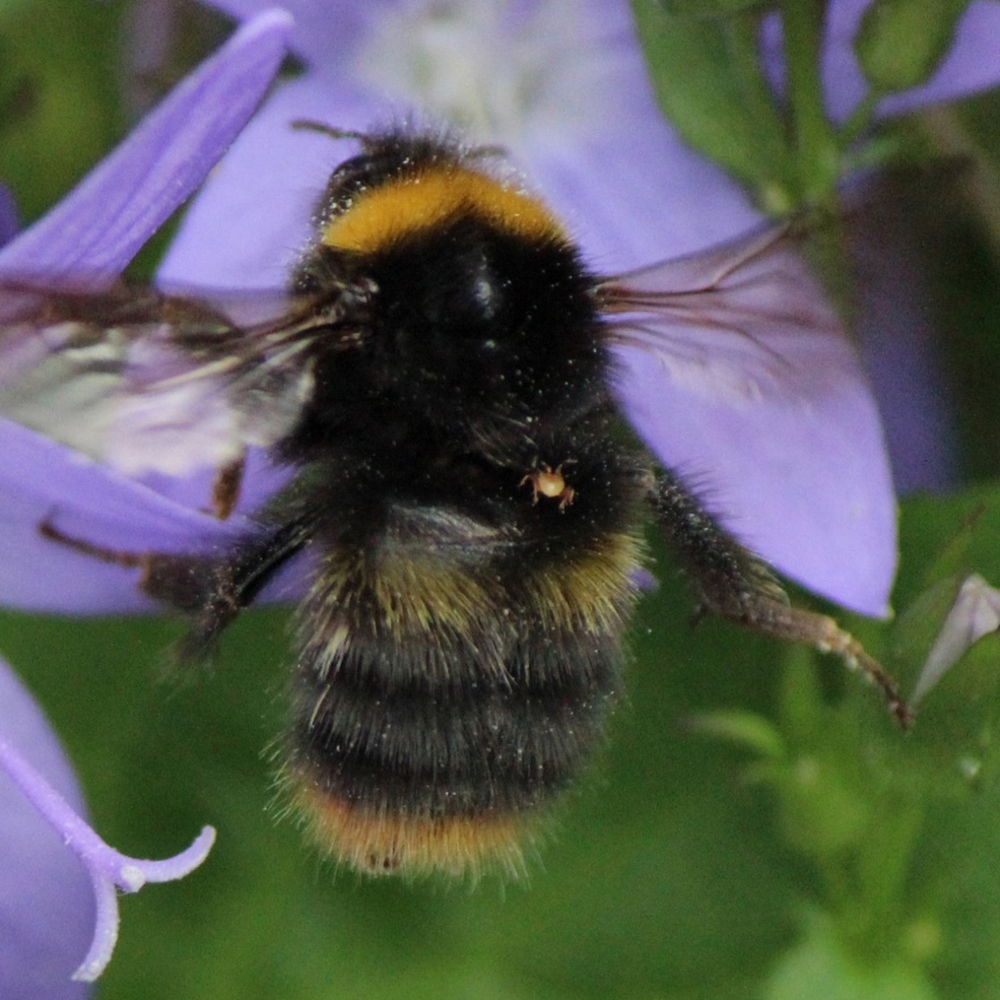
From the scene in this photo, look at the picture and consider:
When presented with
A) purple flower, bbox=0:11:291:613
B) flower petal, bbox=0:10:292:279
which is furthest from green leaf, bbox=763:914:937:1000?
flower petal, bbox=0:10:292:279

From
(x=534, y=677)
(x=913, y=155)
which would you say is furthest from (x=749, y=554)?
(x=913, y=155)

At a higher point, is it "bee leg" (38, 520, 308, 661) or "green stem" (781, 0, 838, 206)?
"green stem" (781, 0, 838, 206)

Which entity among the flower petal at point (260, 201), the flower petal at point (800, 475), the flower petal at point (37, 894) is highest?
the flower petal at point (260, 201)

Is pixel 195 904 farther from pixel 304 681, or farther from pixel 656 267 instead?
pixel 656 267

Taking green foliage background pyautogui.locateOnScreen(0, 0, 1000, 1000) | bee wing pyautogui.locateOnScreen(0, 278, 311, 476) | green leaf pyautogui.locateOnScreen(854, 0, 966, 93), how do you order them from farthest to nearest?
green foliage background pyautogui.locateOnScreen(0, 0, 1000, 1000) < green leaf pyautogui.locateOnScreen(854, 0, 966, 93) < bee wing pyautogui.locateOnScreen(0, 278, 311, 476)

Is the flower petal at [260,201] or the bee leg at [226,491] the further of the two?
the flower petal at [260,201]

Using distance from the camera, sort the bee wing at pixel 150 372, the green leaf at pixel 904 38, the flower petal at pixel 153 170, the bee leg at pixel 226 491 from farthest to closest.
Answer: the green leaf at pixel 904 38 → the bee leg at pixel 226 491 → the flower petal at pixel 153 170 → the bee wing at pixel 150 372

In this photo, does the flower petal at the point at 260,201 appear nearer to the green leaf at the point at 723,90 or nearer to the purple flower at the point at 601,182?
the purple flower at the point at 601,182

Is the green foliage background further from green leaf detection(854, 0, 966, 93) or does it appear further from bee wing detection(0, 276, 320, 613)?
bee wing detection(0, 276, 320, 613)

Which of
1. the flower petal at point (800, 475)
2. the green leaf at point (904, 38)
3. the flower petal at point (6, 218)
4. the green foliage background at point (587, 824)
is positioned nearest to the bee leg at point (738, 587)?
the flower petal at point (800, 475)
